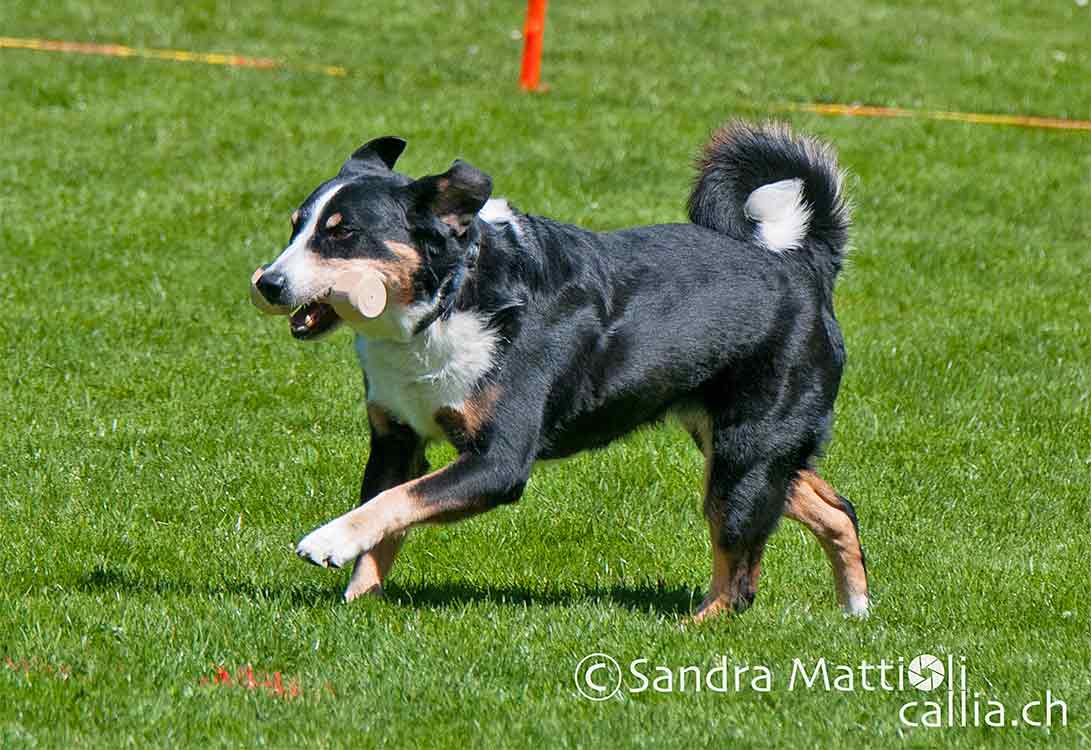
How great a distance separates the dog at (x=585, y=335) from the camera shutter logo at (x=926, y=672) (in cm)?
83

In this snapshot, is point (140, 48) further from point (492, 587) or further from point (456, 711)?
point (456, 711)

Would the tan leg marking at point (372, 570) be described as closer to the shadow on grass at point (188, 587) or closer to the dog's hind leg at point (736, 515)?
the shadow on grass at point (188, 587)

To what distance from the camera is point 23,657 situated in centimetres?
486

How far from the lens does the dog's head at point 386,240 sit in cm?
507

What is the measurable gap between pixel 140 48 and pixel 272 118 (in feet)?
8.37

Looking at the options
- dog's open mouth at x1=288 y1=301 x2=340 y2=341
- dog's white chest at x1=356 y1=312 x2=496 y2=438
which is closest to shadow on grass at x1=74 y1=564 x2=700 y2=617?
dog's white chest at x1=356 y1=312 x2=496 y2=438

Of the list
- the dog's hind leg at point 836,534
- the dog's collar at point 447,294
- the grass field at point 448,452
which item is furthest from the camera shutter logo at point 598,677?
the dog's hind leg at point 836,534

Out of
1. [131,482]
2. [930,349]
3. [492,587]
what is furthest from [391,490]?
[930,349]

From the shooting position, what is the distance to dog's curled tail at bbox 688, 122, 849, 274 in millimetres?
6121

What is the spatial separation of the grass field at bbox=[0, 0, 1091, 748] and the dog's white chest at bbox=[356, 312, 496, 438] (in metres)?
0.72

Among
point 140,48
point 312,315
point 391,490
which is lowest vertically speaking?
point 140,48

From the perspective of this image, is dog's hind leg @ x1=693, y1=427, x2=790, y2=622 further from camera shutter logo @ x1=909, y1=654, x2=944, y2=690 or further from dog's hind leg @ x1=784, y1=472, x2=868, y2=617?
camera shutter logo @ x1=909, y1=654, x2=944, y2=690

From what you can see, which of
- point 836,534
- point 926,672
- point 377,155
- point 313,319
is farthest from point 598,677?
point 377,155

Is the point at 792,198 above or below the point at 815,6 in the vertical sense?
above
